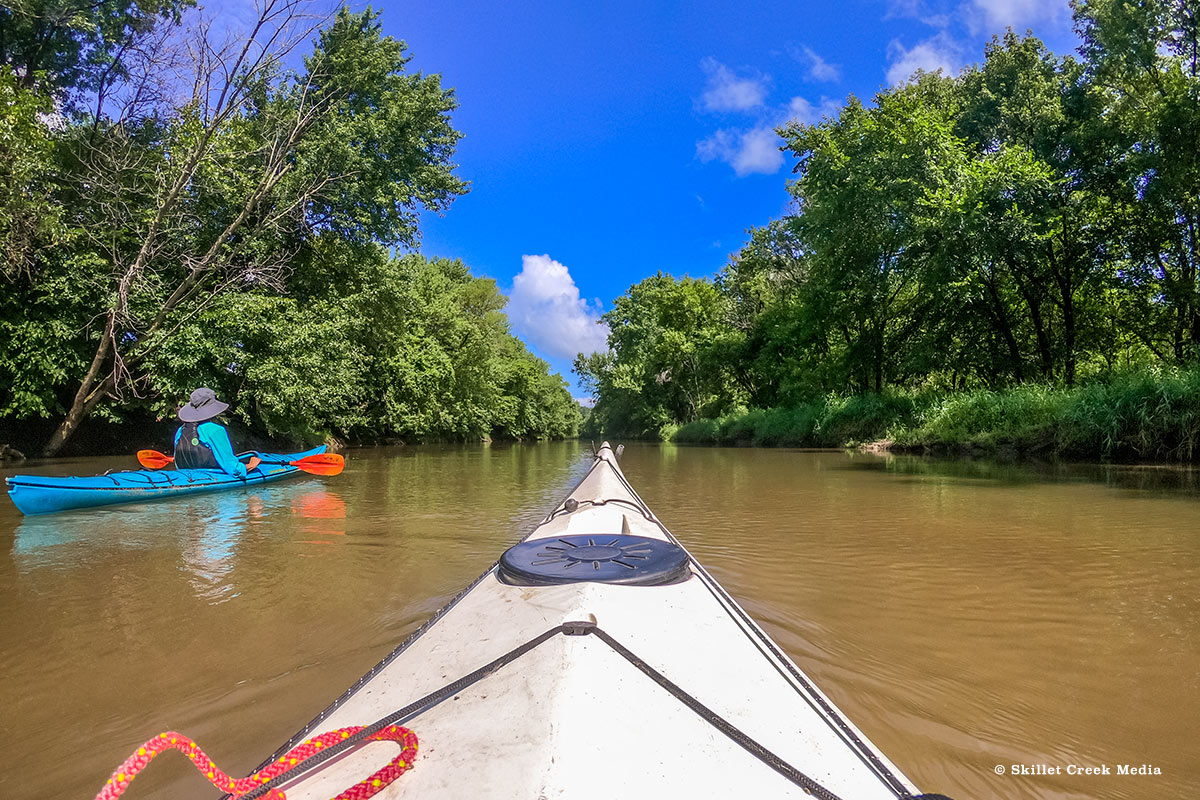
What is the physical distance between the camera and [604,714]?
109 centimetres

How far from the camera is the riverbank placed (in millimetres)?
9180

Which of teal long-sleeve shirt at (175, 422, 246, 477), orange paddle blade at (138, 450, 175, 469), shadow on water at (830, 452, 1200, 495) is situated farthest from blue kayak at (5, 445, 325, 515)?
shadow on water at (830, 452, 1200, 495)

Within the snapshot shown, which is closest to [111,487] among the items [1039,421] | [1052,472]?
[1052,472]

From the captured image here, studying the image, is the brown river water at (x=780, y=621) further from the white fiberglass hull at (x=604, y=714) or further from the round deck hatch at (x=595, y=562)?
the round deck hatch at (x=595, y=562)

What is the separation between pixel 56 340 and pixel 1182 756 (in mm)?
18374

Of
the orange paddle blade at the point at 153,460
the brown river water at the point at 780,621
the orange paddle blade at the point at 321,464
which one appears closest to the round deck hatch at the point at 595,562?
the brown river water at the point at 780,621

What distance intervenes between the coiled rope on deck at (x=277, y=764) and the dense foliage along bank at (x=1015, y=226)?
12253mm

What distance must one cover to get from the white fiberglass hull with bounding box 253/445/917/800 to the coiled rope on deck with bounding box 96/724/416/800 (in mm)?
26

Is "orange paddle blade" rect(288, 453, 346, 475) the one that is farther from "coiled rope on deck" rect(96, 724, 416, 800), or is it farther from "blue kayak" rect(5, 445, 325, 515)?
"coiled rope on deck" rect(96, 724, 416, 800)

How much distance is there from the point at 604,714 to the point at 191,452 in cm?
922

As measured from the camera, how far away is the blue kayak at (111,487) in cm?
602

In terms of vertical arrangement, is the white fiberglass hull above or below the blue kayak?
above

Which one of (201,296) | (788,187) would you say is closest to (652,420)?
(788,187)

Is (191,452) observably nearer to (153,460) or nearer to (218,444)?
(218,444)
